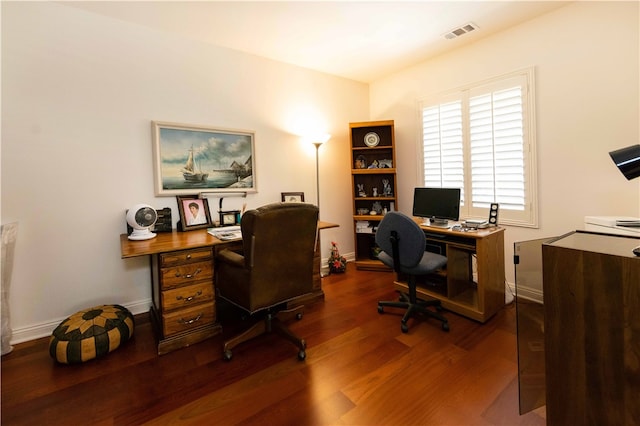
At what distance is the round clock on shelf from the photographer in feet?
13.3

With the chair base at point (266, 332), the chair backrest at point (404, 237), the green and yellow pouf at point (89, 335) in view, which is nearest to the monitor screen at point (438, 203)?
the chair backrest at point (404, 237)

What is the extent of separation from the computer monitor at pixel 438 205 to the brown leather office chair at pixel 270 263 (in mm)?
1430

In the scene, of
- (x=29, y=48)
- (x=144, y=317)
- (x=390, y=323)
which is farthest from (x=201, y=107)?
(x=390, y=323)

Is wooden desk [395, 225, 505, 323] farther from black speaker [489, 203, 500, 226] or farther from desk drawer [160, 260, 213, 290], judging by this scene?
desk drawer [160, 260, 213, 290]

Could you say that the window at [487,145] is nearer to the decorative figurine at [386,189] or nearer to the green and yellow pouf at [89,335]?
the decorative figurine at [386,189]

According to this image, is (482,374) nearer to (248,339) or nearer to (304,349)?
(304,349)

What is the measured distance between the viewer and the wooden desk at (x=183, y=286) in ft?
6.87

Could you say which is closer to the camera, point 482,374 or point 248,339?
point 482,374

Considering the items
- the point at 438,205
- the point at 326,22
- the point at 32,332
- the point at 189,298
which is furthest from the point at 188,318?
the point at 326,22

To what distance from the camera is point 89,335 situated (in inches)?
79.1

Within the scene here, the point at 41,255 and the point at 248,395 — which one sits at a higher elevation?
the point at 41,255

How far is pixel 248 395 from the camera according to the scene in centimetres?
169

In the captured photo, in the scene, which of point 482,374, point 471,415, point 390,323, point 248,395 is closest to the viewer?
point 471,415

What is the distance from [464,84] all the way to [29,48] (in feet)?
13.3
